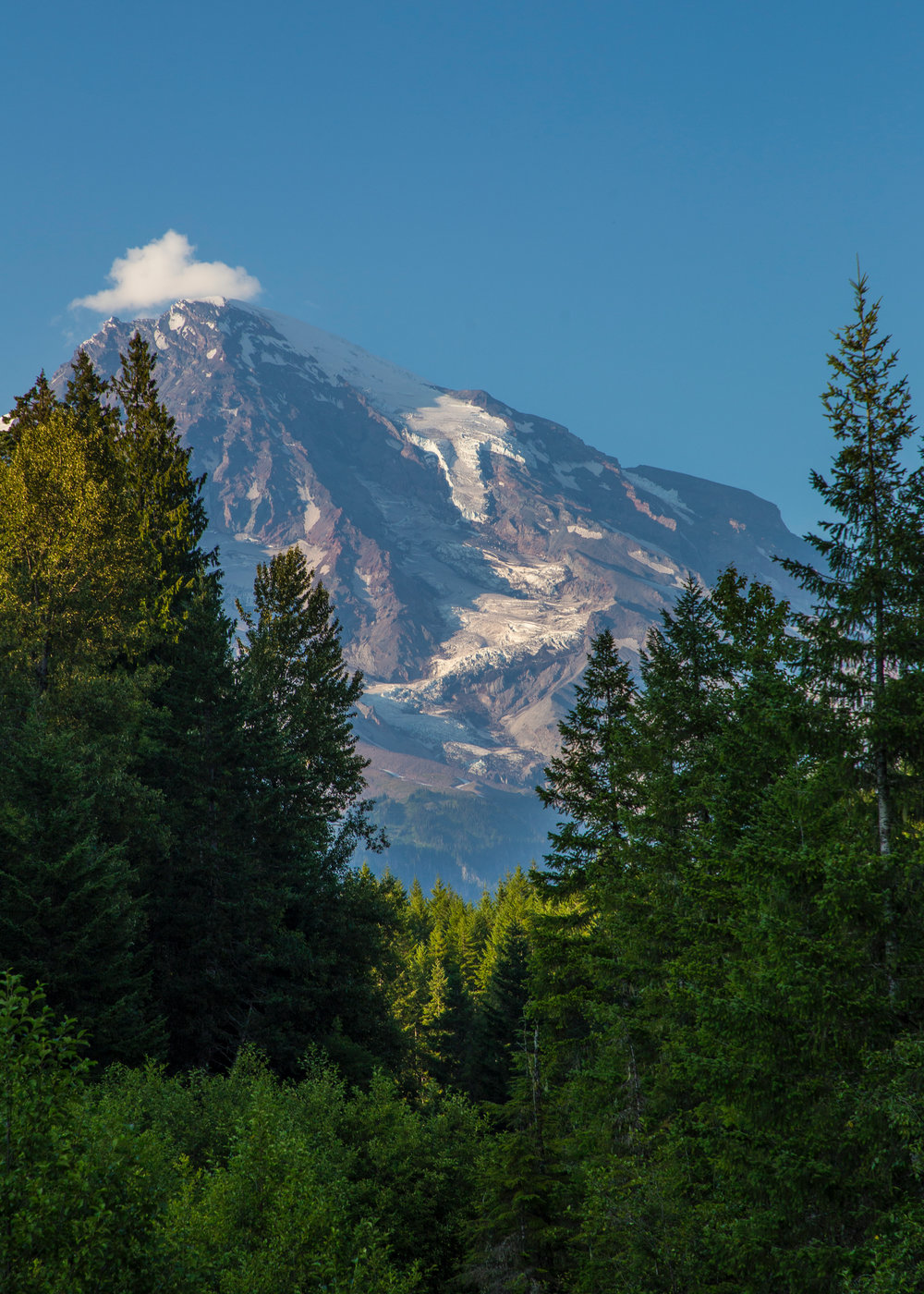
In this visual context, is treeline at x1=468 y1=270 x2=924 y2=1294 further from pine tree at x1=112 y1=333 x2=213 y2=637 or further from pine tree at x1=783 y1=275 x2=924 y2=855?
pine tree at x1=112 y1=333 x2=213 y2=637

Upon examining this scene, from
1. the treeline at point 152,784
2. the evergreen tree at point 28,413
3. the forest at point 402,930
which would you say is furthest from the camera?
the evergreen tree at point 28,413

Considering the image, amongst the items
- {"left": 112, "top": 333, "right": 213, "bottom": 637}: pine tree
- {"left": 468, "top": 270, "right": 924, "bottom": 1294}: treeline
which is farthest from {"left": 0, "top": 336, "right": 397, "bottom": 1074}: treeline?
{"left": 468, "top": 270, "right": 924, "bottom": 1294}: treeline

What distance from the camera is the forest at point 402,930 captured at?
33.9 feet

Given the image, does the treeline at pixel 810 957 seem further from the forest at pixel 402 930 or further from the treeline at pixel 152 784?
the treeline at pixel 152 784

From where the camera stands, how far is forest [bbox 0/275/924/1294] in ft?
33.9

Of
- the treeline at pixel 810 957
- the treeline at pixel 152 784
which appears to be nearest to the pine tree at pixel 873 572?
the treeline at pixel 810 957

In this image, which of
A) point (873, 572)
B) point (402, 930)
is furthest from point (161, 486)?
point (873, 572)

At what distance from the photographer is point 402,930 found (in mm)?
37781

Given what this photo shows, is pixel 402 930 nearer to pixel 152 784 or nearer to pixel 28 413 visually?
pixel 152 784

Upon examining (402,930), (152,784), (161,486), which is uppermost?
(161,486)

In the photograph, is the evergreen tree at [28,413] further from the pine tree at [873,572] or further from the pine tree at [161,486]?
the pine tree at [873,572]

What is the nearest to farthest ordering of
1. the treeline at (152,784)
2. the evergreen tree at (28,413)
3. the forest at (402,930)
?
the forest at (402,930), the treeline at (152,784), the evergreen tree at (28,413)

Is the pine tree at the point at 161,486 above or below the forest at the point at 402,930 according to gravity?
above

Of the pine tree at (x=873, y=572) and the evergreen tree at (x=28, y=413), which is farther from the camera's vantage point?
the evergreen tree at (x=28, y=413)
